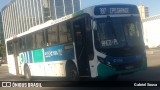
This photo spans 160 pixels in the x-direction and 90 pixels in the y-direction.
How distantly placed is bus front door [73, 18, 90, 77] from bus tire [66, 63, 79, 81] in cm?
42

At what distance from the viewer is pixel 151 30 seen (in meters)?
49.7

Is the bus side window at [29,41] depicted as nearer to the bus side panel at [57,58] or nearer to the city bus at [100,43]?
the bus side panel at [57,58]

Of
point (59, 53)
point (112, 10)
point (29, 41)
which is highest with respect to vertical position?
point (112, 10)

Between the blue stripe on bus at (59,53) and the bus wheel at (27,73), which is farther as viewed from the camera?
the bus wheel at (27,73)

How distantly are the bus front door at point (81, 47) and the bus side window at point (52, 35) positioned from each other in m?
1.90

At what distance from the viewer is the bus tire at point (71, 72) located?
13023 millimetres

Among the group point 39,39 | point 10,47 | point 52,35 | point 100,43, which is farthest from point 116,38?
point 10,47

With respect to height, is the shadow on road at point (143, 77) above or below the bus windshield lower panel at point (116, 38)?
below

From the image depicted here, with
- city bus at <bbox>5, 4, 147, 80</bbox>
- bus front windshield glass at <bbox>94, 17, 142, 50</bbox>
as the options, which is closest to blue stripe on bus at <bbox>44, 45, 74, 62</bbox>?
city bus at <bbox>5, 4, 147, 80</bbox>

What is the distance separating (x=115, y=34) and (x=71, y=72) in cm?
291

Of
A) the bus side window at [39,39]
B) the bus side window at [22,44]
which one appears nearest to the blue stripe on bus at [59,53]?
the bus side window at [39,39]

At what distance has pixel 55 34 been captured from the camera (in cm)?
1439

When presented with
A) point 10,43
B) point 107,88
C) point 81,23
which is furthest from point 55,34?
point 10,43

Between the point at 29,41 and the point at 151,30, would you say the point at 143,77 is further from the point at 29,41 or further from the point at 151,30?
the point at 151,30
